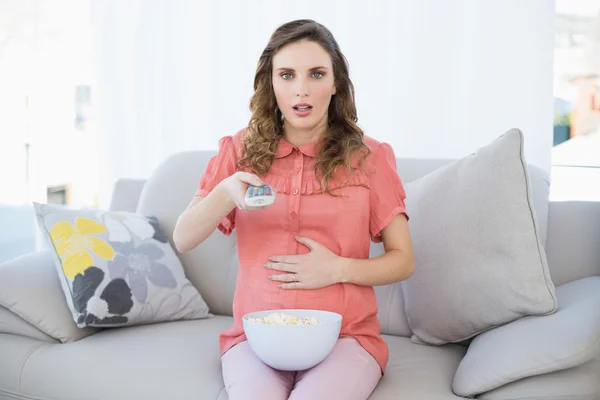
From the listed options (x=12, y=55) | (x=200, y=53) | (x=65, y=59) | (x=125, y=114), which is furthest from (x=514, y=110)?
(x=12, y=55)

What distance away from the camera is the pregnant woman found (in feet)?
5.52

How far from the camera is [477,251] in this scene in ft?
5.95

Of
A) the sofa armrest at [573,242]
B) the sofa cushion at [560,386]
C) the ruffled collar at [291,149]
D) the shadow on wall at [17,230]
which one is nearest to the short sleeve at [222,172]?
the ruffled collar at [291,149]

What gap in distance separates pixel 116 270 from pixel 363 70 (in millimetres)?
1735

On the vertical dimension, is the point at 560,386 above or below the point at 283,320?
below

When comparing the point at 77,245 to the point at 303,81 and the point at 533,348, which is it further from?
the point at 533,348

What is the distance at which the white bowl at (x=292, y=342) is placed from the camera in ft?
4.77

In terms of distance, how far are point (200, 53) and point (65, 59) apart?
Answer: 39.6 inches

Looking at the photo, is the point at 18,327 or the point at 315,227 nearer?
the point at 315,227

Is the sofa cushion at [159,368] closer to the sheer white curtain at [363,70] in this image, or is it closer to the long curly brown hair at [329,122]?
the long curly brown hair at [329,122]

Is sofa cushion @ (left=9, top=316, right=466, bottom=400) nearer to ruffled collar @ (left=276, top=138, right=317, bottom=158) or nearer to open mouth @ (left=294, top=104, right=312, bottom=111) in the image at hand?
ruffled collar @ (left=276, top=138, right=317, bottom=158)

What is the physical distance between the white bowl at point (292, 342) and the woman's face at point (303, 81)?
0.51m

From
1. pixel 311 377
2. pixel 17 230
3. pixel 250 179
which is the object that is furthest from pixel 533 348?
pixel 17 230

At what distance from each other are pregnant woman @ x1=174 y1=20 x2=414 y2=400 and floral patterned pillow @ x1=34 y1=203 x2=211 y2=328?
0.37 meters
